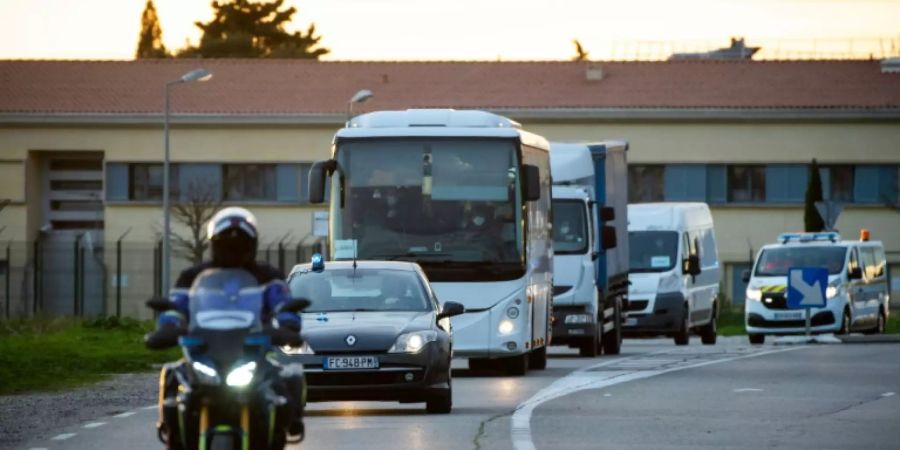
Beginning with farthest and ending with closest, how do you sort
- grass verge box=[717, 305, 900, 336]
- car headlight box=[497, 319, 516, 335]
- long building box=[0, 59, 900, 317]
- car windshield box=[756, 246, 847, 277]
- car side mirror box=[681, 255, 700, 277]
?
long building box=[0, 59, 900, 317] < grass verge box=[717, 305, 900, 336] < car windshield box=[756, 246, 847, 277] < car side mirror box=[681, 255, 700, 277] < car headlight box=[497, 319, 516, 335]

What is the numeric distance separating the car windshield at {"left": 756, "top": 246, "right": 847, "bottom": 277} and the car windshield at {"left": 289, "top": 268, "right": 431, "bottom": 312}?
23.5 metres

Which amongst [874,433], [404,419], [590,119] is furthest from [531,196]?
[590,119]

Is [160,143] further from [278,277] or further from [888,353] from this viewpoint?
[278,277]

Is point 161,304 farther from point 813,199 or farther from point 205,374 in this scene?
point 813,199

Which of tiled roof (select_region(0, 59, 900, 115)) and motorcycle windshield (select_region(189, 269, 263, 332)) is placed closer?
motorcycle windshield (select_region(189, 269, 263, 332))

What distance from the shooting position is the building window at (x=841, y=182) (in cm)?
7300

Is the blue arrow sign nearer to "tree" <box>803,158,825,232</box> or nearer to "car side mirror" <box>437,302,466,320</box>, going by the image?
"car side mirror" <box>437,302,466,320</box>

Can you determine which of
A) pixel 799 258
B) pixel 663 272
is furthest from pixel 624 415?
pixel 799 258

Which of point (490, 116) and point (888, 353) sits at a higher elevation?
point (490, 116)

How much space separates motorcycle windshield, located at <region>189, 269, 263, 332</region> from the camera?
34.9 ft

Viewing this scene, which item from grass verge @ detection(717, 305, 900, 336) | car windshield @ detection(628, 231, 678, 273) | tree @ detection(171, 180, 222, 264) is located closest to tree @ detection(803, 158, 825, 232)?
grass verge @ detection(717, 305, 900, 336)

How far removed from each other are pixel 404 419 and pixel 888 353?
1816 cm

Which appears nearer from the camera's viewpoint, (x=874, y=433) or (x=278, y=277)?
(x=278, y=277)

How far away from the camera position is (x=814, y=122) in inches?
2844
